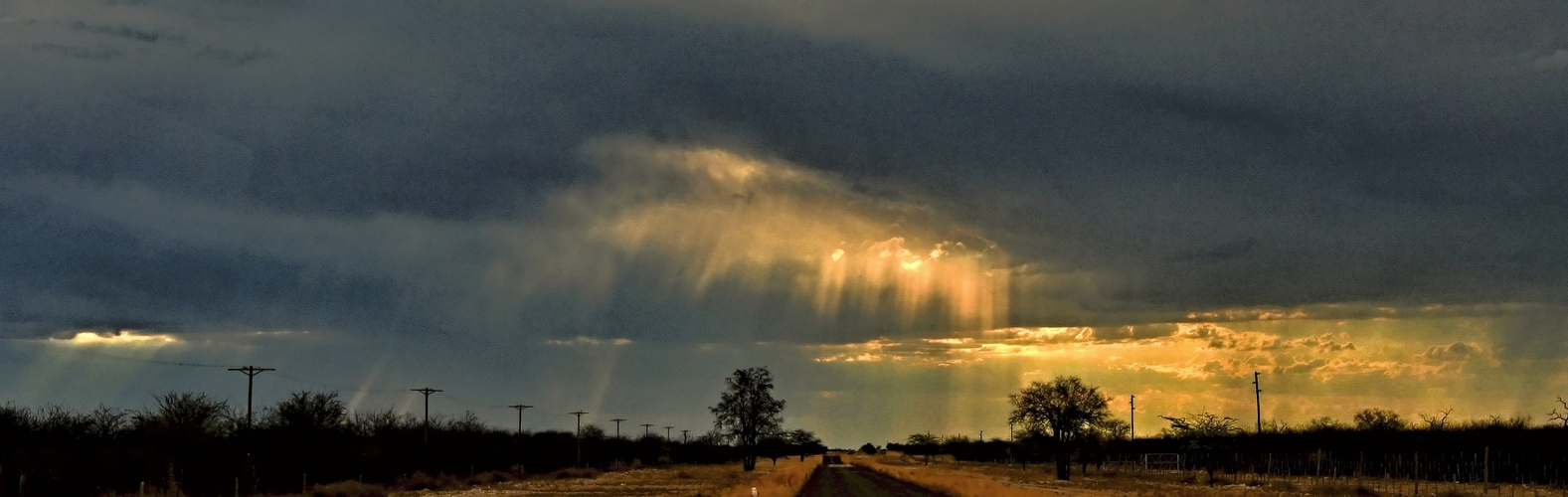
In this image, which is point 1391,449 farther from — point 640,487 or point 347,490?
point 347,490

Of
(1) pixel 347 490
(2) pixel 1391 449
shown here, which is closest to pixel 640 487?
(1) pixel 347 490

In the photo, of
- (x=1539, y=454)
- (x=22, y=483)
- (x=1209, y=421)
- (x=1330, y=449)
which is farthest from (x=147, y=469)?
(x=1330, y=449)

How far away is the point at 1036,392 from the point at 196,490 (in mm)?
59483

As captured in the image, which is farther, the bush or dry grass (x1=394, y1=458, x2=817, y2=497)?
dry grass (x1=394, y1=458, x2=817, y2=497)

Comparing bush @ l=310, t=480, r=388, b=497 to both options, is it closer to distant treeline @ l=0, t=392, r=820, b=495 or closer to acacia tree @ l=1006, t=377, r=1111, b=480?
distant treeline @ l=0, t=392, r=820, b=495

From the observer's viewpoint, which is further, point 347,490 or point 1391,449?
point 1391,449

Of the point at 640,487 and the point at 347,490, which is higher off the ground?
the point at 347,490

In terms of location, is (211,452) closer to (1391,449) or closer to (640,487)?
(640,487)

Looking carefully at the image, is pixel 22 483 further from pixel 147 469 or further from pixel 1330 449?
pixel 1330 449

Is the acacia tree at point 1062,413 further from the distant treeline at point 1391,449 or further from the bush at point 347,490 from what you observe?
the bush at point 347,490

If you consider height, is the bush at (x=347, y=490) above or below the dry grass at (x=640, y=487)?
above

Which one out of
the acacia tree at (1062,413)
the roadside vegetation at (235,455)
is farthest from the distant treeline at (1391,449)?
the roadside vegetation at (235,455)

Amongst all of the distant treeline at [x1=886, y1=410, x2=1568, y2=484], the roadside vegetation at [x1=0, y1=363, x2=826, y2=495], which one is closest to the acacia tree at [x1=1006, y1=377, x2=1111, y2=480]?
the distant treeline at [x1=886, y1=410, x2=1568, y2=484]

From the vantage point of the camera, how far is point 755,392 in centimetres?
12244
